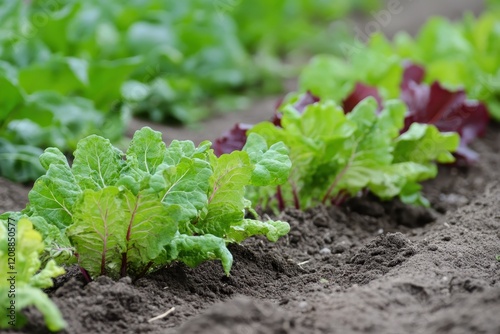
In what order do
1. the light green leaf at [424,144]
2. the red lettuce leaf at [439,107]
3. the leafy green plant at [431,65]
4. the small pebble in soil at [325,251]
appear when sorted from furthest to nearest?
the leafy green plant at [431,65], the red lettuce leaf at [439,107], the light green leaf at [424,144], the small pebble in soil at [325,251]

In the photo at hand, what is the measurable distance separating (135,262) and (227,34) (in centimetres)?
454

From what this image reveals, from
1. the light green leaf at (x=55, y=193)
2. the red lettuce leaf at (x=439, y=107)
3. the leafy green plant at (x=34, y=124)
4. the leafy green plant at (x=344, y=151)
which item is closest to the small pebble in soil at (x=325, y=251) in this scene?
the leafy green plant at (x=344, y=151)

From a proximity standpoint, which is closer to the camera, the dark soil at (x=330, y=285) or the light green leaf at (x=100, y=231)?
the dark soil at (x=330, y=285)

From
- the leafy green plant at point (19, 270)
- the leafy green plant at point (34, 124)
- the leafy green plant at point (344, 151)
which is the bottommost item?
the leafy green plant at point (19, 270)

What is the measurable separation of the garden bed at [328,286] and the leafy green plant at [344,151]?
15cm

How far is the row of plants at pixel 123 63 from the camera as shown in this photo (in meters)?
4.50

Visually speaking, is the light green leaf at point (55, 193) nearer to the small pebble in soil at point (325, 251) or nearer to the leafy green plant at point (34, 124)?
the small pebble in soil at point (325, 251)

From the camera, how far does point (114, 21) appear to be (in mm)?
6305

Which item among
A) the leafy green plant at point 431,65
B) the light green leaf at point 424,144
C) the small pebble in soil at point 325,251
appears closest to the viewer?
the small pebble in soil at point 325,251

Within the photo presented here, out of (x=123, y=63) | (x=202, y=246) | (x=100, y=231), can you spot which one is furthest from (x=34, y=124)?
(x=202, y=246)

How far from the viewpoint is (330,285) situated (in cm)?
292

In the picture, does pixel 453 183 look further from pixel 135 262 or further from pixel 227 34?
pixel 227 34

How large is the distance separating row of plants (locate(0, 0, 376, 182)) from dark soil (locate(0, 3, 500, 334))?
66 cm

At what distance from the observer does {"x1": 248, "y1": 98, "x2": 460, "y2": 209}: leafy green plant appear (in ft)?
11.8
